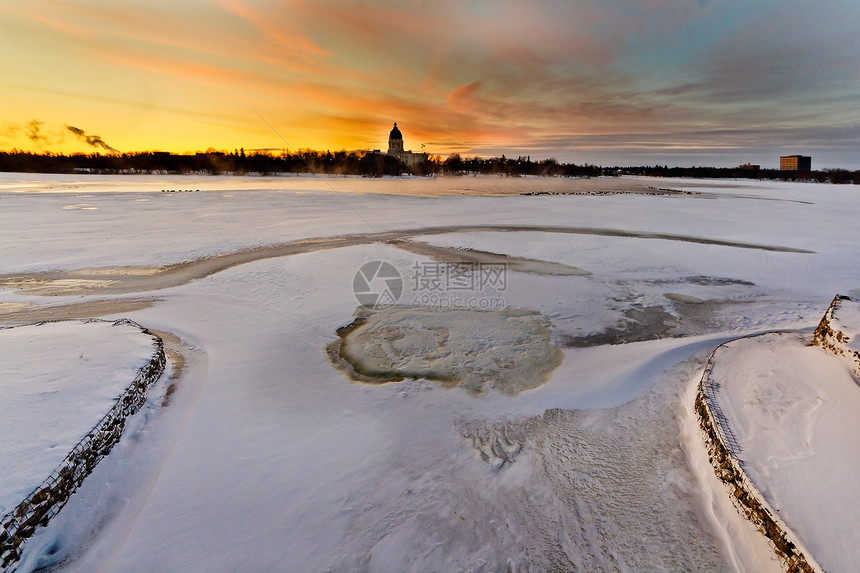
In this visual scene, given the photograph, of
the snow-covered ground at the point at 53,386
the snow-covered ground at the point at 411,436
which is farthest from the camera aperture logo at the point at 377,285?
the snow-covered ground at the point at 53,386

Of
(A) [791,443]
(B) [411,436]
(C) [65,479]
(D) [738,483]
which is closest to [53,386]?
(C) [65,479]

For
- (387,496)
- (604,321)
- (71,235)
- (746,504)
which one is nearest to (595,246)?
(604,321)

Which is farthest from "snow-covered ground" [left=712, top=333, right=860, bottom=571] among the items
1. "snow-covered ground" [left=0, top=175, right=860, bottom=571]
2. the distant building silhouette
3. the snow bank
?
the distant building silhouette

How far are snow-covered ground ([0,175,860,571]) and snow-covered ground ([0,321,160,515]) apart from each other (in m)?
0.35

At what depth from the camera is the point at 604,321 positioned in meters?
5.88

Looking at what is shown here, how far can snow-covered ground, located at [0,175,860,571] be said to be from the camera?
98.8 inches

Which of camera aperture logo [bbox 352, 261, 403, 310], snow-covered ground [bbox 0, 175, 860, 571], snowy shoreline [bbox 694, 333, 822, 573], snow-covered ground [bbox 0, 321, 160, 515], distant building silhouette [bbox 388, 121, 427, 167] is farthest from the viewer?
distant building silhouette [bbox 388, 121, 427, 167]

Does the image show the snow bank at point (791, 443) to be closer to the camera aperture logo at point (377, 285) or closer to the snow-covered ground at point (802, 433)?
the snow-covered ground at point (802, 433)

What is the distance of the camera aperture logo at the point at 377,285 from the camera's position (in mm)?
6828

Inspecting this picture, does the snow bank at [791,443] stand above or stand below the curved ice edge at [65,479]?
above

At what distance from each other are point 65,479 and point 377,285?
5291mm

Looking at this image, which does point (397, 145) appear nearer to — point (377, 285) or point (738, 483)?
point (377, 285)

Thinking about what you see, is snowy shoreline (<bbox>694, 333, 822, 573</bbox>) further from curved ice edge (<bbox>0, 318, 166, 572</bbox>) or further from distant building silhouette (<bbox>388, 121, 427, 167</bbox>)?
distant building silhouette (<bbox>388, 121, 427, 167</bbox>)

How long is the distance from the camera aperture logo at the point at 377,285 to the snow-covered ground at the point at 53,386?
126 inches
